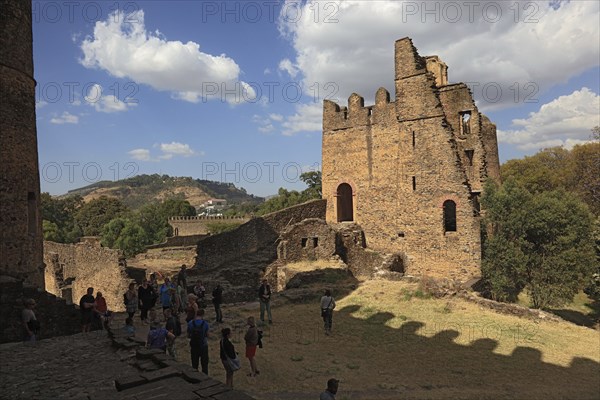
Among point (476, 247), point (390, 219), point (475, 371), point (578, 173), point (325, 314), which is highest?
point (578, 173)

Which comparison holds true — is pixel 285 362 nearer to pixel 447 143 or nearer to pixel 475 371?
pixel 475 371

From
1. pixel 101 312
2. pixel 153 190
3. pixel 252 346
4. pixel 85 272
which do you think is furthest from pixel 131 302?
pixel 153 190

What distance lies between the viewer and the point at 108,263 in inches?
812

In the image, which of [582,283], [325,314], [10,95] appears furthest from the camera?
[582,283]

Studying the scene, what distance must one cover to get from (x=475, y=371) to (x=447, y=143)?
40.6 feet

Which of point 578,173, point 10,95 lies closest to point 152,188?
point 578,173

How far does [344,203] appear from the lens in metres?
25.4

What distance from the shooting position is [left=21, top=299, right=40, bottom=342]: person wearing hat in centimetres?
945

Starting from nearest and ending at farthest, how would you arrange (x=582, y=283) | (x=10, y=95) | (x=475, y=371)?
(x=475, y=371), (x=10, y=95), (x=582, y=283)

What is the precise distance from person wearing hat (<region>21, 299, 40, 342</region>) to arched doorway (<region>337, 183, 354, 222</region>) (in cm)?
1730

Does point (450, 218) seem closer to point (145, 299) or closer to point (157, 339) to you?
point (145, 299)

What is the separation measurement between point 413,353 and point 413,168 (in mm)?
11710

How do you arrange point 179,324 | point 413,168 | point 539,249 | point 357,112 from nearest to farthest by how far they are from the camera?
point 179,324
point 539,249
point 413,168
point 357,112

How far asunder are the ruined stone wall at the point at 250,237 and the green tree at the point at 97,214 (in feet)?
158
